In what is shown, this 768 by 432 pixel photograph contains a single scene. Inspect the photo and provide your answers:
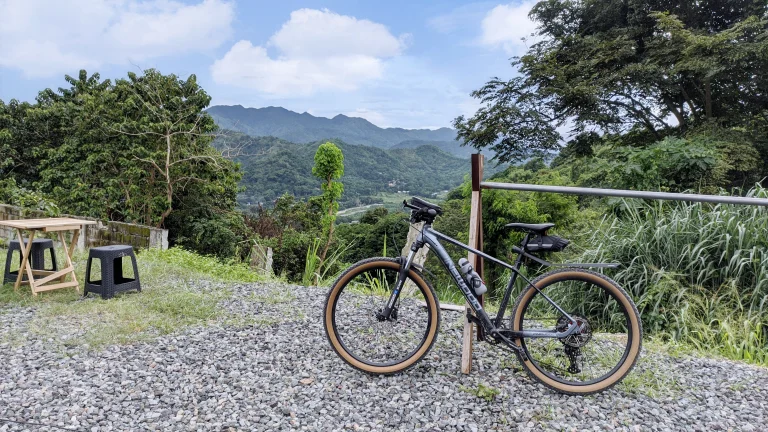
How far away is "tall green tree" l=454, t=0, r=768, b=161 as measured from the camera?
32.1 ft

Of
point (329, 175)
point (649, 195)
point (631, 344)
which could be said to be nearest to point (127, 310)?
point (631, 344)

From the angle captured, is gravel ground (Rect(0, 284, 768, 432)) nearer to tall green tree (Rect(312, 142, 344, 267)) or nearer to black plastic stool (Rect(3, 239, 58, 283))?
black plastic stool (Rect(3, 239, 58, 283))

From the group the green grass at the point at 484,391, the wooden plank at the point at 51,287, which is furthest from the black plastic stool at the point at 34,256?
the green grass at the point at 484,391

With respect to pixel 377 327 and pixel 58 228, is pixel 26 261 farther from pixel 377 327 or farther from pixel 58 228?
pixel 377 327

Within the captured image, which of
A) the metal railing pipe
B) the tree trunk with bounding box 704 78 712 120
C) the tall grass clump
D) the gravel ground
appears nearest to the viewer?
the gravel ground

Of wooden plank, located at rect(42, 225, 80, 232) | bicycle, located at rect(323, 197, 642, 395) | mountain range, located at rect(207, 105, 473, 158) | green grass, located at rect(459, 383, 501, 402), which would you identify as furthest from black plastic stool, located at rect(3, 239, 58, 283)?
mountain range, located at rect(207, 105, 473, 158)

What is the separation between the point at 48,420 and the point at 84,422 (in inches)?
6.4

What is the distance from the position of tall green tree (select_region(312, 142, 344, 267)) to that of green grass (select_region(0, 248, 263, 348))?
15.1ft

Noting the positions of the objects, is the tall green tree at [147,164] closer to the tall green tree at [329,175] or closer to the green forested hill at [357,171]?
the tall green tree at [329,175]

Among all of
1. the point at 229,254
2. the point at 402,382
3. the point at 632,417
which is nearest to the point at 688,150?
the point at 632,417

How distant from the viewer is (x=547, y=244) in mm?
2338

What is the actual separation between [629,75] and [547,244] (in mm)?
10232

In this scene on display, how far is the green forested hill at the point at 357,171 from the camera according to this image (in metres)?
26.1

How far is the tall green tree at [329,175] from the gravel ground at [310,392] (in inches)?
239
